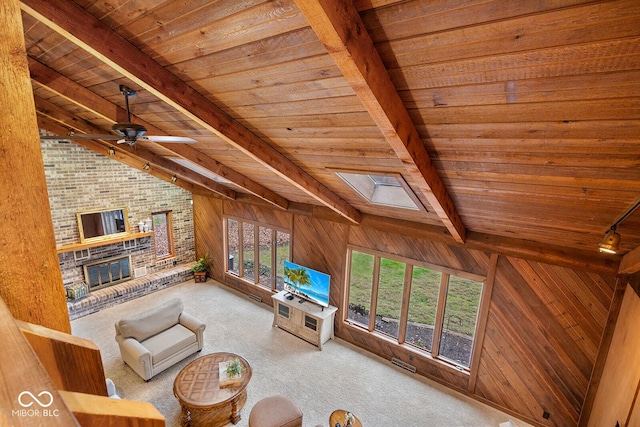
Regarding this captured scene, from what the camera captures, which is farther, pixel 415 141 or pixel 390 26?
pixel 415 141

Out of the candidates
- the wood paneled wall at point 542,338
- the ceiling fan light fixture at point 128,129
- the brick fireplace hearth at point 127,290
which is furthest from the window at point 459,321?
the brick fireplace hearth at point 127,290

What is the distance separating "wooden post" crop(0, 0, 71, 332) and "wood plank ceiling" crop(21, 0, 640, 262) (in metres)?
1.15

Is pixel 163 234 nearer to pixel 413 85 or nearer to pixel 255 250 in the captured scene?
pixel 255 250

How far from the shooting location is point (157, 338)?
5.01 metres

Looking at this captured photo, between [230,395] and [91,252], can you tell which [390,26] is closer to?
[230,395]

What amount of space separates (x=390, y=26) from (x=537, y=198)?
219cm

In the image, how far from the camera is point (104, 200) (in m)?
6.84

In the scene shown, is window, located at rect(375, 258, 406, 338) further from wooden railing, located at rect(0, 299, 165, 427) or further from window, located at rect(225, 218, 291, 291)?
wooden railing, located at rect(0, 299, 165, 427)

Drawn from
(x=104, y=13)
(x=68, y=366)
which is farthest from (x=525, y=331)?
(x=104, y=13)

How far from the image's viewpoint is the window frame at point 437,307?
14.6 feet

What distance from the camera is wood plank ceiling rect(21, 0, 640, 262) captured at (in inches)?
58.0

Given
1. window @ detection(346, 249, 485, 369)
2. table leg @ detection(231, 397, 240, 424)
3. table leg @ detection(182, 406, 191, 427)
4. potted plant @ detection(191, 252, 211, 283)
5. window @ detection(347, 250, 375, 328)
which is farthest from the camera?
potted plant @ detection(191, 252, 211, 283)

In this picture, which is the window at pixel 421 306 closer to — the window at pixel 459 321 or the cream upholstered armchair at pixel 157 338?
the window at pixel 459 321

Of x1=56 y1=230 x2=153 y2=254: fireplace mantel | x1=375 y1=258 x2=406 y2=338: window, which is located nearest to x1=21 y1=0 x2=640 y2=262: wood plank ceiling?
x1=375 y1=258 x2=406 y2=338: window
